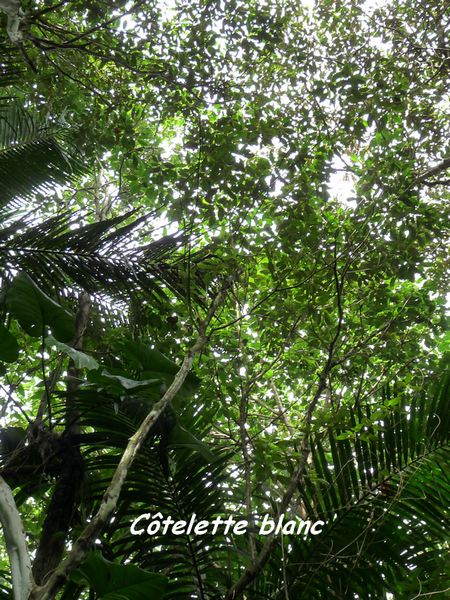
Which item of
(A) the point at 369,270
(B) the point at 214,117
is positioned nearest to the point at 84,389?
(A) the point at 369,270

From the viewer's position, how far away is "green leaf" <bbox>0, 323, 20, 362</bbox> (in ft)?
7.27

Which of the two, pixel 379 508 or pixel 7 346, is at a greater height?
pixel 379 508

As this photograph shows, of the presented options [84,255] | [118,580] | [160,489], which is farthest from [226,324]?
[118,580]

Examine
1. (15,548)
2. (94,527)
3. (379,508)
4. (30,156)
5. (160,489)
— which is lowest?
(15,548)

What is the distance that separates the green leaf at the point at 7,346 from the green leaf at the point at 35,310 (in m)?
0.15

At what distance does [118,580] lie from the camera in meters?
1.78

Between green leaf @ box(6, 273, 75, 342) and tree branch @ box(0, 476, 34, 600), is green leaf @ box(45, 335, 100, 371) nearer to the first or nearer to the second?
green leaf @ box(6, 273, 75, 342)

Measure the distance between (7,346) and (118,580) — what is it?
0.95 metres

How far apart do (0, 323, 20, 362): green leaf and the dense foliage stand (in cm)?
1

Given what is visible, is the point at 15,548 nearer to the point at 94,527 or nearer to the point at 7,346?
the point at 94,527

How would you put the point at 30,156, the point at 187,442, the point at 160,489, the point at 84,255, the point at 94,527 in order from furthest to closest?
the point at 30,156 < the point at 84,255 < the point at 160,489 < the point at 187,442 < the point at 94,527

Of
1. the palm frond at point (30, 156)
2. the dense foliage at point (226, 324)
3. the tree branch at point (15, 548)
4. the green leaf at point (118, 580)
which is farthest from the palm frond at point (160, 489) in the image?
the palm frond at point (30, 156)

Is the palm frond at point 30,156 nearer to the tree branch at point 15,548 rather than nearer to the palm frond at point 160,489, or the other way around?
the palm frond at point 160,489

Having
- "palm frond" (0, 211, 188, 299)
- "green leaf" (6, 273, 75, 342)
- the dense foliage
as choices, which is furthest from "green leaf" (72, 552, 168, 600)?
"palm frond" (0, 211, 188, 299)
